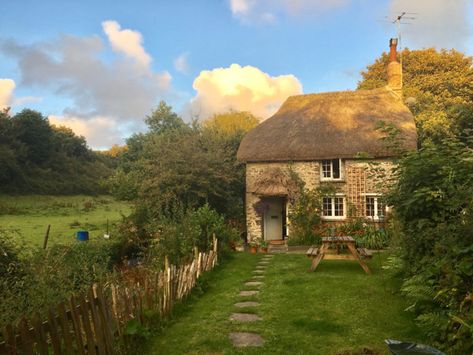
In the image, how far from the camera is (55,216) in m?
31.8

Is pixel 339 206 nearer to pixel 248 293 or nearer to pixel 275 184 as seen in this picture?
pixel 275 184

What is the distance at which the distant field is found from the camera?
2100 centimetres

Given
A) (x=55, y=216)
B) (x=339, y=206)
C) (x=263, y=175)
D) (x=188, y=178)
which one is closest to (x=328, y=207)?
(x=339, y=206)

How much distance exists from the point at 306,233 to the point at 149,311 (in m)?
11.9

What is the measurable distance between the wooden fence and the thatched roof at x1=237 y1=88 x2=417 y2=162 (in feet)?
39.1

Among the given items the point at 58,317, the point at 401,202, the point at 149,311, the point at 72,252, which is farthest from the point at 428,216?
the point at 72,252

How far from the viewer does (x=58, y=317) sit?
160 inches

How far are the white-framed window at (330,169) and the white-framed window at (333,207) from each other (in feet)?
3.22

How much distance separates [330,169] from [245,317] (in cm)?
1244

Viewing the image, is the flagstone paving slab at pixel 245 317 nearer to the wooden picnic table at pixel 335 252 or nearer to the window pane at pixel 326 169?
the wooden picnic table at pixel 335 252

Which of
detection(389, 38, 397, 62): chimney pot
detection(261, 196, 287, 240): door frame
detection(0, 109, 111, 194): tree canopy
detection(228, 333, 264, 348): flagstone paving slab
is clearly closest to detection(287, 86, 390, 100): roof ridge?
detection(389, 38, 397, 62): chimney pot

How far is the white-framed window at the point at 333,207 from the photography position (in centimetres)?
1797

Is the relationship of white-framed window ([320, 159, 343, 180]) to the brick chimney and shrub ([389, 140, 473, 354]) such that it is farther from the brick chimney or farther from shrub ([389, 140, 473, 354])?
shrub ([389, 140, 473, 354])

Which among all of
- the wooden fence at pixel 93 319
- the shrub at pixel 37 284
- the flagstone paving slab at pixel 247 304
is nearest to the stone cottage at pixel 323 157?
the shrub at pixel 37 284
